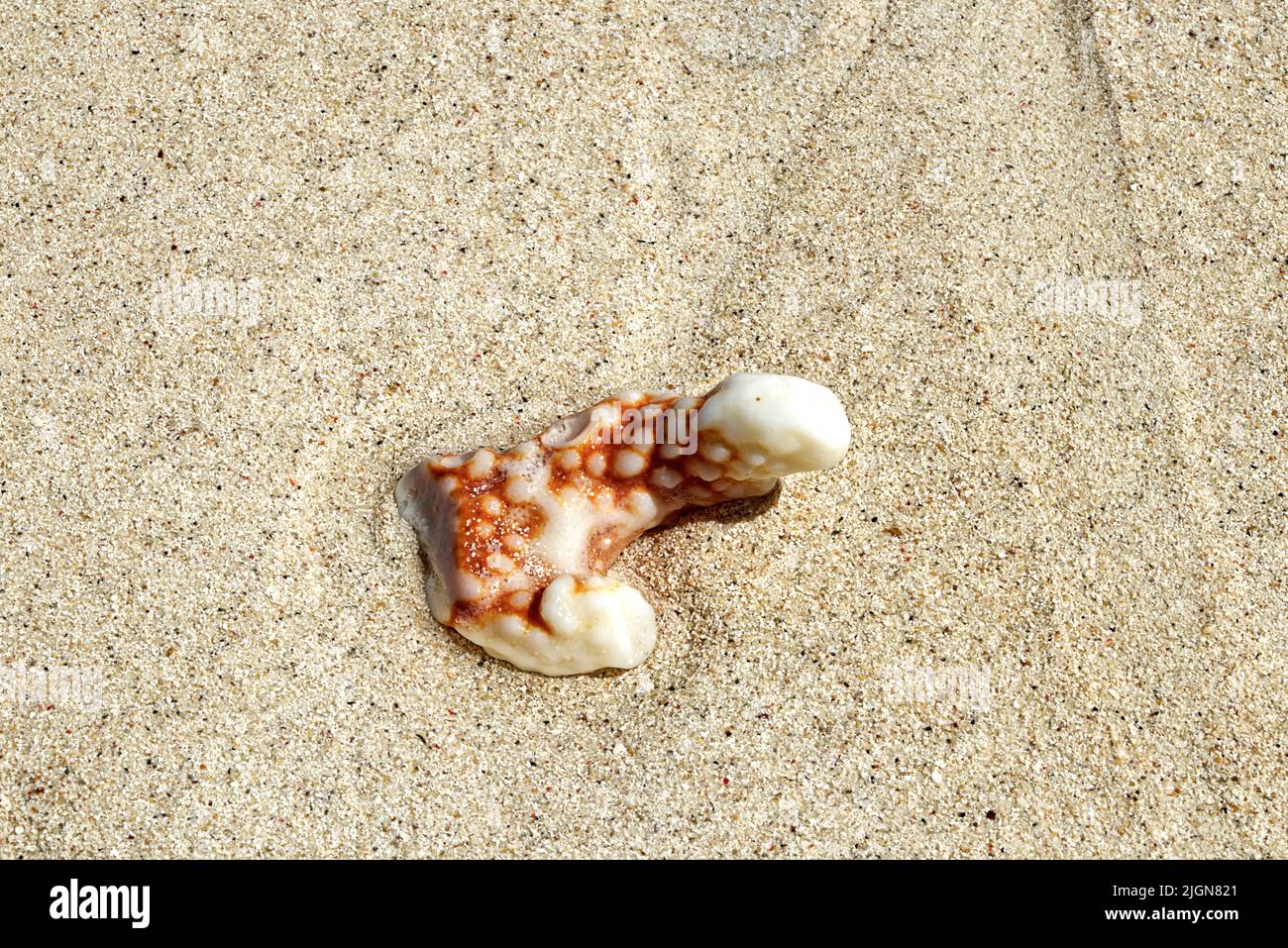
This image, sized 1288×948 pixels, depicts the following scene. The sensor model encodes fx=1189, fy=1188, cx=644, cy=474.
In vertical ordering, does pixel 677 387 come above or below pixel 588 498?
above

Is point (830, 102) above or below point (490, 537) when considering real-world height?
above

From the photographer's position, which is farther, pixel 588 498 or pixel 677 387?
pixel 677 387

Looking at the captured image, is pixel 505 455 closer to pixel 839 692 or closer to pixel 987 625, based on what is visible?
pixel 839 692
